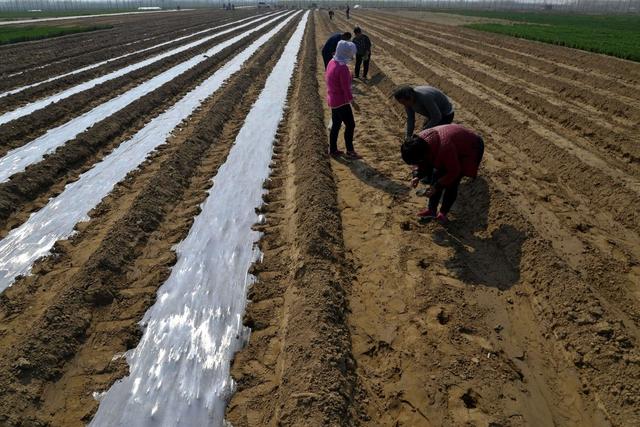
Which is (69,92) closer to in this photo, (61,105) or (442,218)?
(61,105)

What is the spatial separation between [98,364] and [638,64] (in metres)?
16.1

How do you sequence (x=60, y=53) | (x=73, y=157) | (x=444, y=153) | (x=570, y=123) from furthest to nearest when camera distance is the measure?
(x=60, y=53), (x=570, y=123), (x=73, y=157), (x=444, y=153)

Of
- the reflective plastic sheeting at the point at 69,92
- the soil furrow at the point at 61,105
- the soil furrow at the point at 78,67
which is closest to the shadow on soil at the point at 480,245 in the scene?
the soil furrow at the point at 61,105

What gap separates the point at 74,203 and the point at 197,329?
3.16m

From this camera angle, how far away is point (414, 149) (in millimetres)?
3902

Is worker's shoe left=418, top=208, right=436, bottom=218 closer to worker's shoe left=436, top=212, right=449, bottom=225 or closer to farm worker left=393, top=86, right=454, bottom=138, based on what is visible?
worker's shoe left=436, top=212, right=449, bottom=225

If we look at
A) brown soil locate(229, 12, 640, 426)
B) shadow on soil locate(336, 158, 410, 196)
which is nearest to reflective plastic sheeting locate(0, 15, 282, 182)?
brown soil locate(229, 12, 640, 426)

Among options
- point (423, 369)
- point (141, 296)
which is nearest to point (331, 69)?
point (141, 296)

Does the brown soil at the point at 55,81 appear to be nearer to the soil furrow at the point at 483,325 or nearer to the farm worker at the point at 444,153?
the soil furrow at the point at 483,325

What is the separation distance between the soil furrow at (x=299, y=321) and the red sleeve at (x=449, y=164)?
1293 mm

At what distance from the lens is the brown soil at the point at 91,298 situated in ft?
9.02

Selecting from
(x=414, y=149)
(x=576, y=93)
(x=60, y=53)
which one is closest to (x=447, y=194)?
(x=414, y=149)

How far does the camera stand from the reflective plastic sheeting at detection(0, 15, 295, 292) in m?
4.19

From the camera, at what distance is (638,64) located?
12641 millimetres
